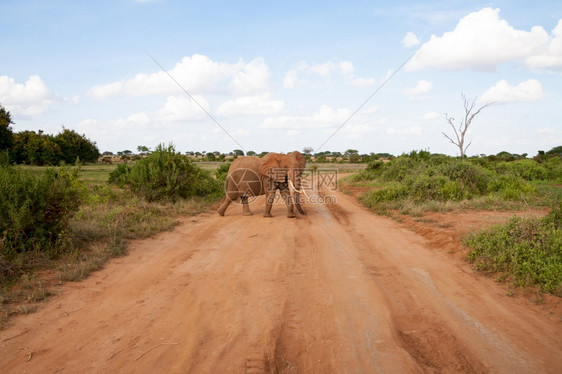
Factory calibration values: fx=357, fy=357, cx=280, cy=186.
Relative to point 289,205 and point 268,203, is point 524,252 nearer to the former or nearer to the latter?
point 289,205

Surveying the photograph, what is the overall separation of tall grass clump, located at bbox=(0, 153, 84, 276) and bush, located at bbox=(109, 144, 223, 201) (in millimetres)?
5522

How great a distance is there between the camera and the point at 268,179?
1144cm

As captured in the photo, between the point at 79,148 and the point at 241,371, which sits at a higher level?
the point at 79,148

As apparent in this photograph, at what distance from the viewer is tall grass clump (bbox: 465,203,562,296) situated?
5316 millimetres

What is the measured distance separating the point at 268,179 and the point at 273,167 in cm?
46

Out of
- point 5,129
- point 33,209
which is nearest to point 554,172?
point 33,209

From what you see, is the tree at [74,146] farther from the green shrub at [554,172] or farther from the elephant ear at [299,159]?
the green shrub at [554,172]

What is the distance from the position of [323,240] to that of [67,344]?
5.50m

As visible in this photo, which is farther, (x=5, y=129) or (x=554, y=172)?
(x=5, y=129)

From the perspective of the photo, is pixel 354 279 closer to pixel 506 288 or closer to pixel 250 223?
pixel 506 288

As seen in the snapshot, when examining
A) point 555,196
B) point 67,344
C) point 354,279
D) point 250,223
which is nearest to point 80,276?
point 67,344

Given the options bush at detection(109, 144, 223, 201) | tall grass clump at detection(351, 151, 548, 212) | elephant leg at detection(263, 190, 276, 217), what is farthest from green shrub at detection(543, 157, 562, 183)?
bush at detection(109, 144, 223, 201)

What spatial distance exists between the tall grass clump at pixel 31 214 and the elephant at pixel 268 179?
17.0ft

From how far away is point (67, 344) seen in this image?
391 centimetres
